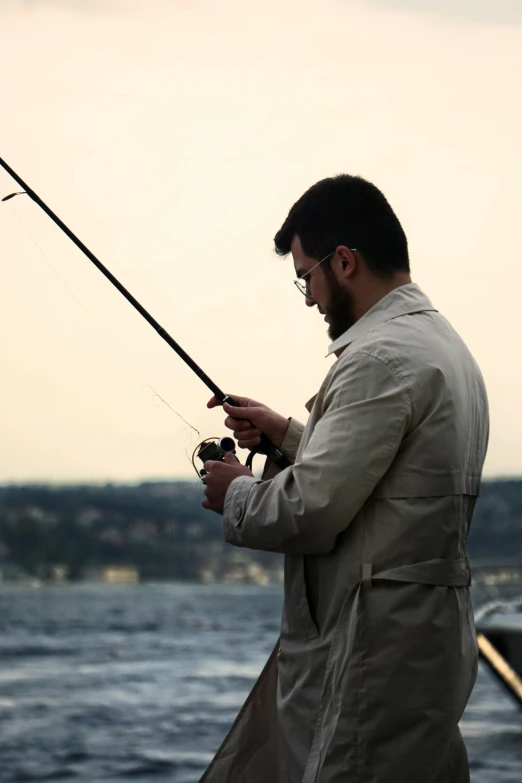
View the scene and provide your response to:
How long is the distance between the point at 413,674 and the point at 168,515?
43.4 m

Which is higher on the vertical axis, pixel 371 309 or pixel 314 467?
pixel 371 309

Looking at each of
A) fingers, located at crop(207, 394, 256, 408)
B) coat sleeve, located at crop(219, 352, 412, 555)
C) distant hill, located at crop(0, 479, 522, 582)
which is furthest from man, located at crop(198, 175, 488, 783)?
distant hill, located at crop(0, 479, 522, 582)

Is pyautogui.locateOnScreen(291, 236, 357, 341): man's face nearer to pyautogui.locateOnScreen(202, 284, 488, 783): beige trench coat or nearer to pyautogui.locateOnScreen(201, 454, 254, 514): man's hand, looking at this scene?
pyautogui.locateOnScreen(202, 284, 488, 783): beige trench coat

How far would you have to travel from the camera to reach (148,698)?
2573 centimetres

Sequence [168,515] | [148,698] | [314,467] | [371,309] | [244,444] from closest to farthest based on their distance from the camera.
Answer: [314,467]
[371,309]
[244,444]
[148,698]
[168,515]

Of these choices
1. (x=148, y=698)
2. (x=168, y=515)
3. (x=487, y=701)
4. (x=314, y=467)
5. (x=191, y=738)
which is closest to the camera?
(x=314, y=467)

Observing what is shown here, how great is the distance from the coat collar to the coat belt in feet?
1.33

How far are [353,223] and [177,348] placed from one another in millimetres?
733

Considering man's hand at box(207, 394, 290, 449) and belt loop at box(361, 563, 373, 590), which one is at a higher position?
man's hand at box(207, 394, 290, 449)

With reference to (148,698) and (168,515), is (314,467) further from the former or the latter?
(168,515)

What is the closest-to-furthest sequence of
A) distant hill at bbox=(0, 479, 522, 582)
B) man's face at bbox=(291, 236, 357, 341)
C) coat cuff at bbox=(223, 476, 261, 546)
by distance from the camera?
coat cuff at bbox=(223, 476, 261, 546) → man's face at bbox=(291, 236, 357, 341) → distant hill at bbox=(0, 479, 522, 582)

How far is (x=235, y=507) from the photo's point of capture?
1.91m

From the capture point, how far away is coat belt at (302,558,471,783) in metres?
1.78

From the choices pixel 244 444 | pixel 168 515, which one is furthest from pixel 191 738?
pixel 168 515
